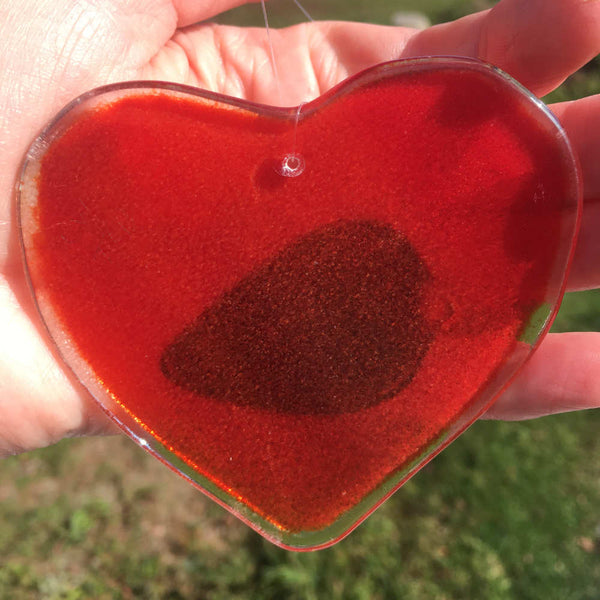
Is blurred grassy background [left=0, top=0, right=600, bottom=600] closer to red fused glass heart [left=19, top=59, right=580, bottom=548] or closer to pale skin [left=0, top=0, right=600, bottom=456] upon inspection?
pale skin [left=0, top=0, right=600, bottom=456]

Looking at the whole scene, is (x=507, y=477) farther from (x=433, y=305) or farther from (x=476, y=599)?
(x=433, y=305)

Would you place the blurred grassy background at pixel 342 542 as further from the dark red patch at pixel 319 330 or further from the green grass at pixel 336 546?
the dark red patch at pixel 319 330

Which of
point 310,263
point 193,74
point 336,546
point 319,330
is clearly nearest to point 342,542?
point 336,546

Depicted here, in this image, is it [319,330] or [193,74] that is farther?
[193,74]

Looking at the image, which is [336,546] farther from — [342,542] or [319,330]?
[319,330]

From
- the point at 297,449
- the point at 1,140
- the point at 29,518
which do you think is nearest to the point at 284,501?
the point at 297,449
